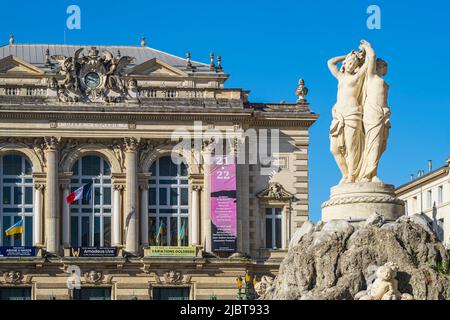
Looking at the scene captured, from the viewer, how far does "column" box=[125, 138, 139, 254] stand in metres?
74.9

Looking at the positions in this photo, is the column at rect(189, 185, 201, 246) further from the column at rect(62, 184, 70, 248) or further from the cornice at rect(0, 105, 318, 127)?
the column at rect(62, 184, 70, 248)

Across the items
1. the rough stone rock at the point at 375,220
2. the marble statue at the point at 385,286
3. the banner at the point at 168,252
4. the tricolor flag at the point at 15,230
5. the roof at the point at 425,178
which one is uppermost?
the roof at the point at 425,178

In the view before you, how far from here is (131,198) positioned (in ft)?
247

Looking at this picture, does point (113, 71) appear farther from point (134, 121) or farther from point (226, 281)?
point (226, 281)

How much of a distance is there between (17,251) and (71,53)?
1550cm

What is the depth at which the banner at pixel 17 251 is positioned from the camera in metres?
73.6

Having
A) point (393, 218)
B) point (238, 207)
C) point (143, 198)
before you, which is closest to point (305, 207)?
point (238, 207)

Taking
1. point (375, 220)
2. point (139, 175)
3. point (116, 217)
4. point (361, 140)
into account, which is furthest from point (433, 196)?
point (375, 220)

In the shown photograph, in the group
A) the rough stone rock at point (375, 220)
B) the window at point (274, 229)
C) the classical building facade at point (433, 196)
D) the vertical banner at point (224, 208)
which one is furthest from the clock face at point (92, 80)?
the rough stone rock at point (375, 220)

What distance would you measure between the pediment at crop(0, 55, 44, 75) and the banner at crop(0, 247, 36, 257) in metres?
10.6

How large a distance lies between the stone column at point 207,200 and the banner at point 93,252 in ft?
17.1

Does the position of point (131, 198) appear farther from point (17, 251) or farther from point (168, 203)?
point (17, 251)

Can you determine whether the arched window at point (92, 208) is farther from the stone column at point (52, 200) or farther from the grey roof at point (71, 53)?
the grey roof at point (71, 53)

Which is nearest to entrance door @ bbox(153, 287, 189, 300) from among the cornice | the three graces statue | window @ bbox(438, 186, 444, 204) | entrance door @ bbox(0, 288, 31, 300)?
entrance door @ bbox(0, 288, 31, 300)
